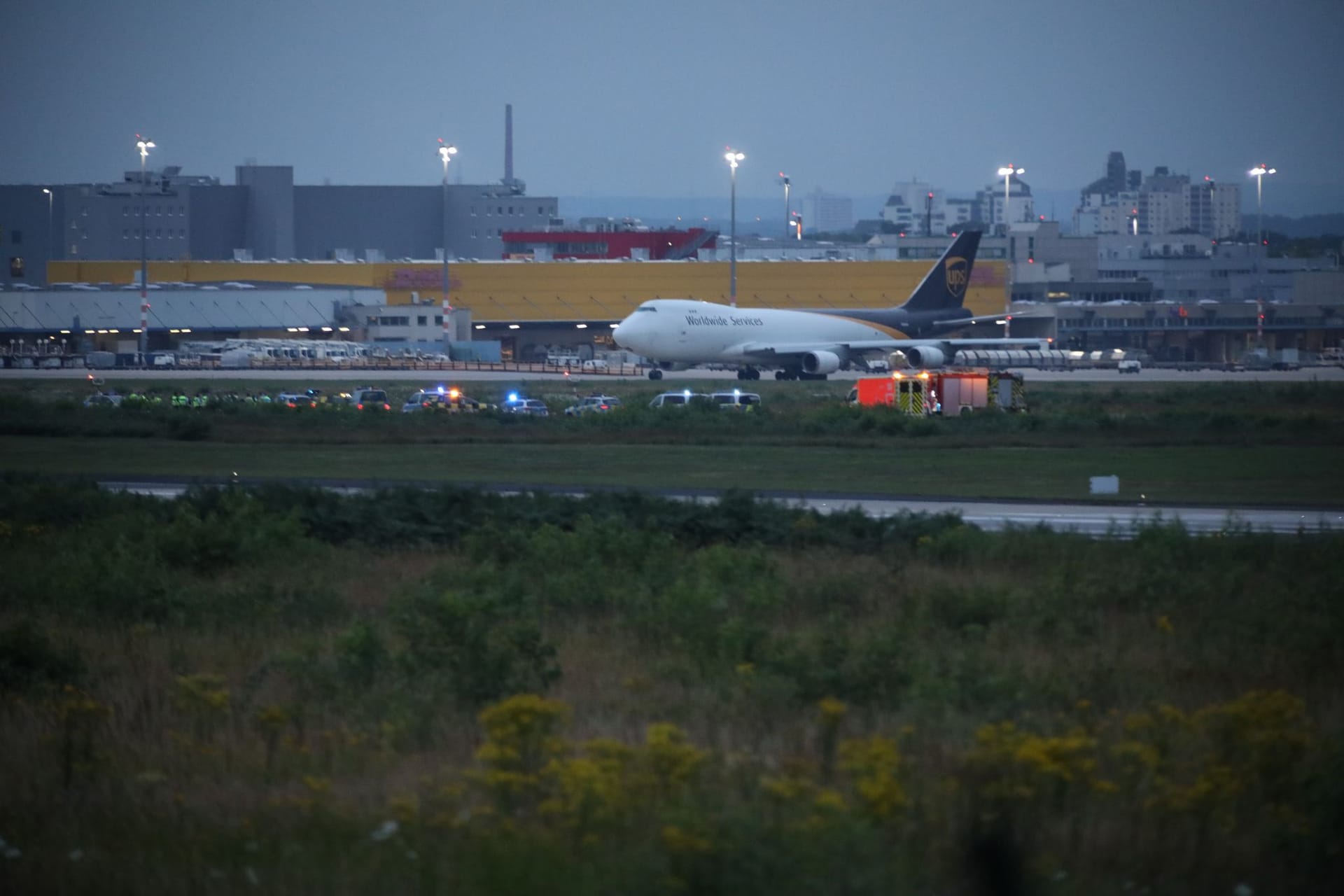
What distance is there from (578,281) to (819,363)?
46.8 metres

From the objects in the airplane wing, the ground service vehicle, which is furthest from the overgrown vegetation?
the airplane wing

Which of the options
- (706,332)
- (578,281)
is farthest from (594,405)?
(578,281)

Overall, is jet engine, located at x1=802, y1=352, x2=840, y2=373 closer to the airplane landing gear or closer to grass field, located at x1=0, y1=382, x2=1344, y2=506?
the airplane landing gear

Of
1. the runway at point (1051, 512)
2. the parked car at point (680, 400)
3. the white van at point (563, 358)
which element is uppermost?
the white van at point (563, 358)

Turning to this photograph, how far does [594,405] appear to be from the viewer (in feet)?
167

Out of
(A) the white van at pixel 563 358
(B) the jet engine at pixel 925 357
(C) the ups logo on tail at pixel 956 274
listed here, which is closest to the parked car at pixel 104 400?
(A) the white van at pixel 563 358

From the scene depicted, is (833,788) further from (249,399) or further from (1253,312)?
(1253,312)

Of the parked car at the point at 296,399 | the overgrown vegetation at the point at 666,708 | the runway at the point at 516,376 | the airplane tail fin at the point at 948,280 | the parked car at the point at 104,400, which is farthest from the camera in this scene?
the airplane tail fin at the point at 948,280

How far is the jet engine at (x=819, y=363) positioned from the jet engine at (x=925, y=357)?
15.9 ft

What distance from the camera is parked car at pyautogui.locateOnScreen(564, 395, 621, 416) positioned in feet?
149

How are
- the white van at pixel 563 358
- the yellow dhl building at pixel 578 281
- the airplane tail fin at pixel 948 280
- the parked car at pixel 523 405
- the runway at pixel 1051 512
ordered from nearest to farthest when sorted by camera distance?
the runway at pixel 1051 512 < the parked car at pixel 523 405 < the airplane tail fin at pixel 948 280 < the white van at pixel 563 358 < the yellow dhl building at pixel 578 281

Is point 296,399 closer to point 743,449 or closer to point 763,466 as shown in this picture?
point 743,449

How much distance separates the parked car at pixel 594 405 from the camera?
4531 cm

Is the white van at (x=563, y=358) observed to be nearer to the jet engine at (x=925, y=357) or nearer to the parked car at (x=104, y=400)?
the jet engine at (x=925, y=357)
